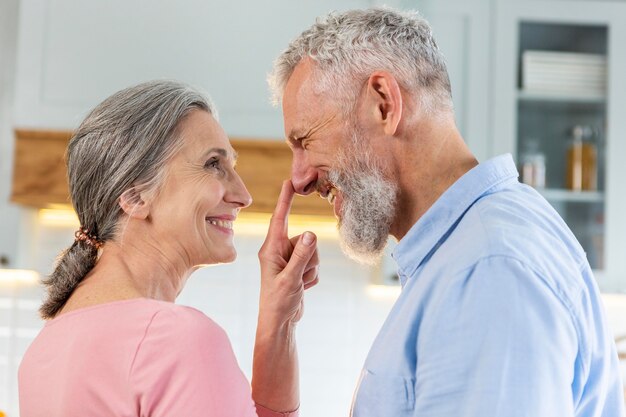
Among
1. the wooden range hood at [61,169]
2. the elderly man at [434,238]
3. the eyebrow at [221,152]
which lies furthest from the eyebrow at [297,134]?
the wooden range hood at [61,169]

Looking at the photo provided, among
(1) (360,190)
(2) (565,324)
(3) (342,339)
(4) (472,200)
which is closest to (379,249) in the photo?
(1) (360,190)

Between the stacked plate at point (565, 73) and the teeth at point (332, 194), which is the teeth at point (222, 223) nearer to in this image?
the teeth at point (332, 194)

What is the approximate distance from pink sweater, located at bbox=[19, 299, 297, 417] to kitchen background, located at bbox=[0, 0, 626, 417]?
165 centimetres

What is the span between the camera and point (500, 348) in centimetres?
85

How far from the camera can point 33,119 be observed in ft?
8.86

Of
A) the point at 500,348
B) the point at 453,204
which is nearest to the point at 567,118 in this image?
the point at 453,204

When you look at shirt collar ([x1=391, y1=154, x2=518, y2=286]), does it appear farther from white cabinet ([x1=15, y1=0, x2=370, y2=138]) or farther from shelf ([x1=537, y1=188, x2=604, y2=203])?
shelf ([x1=537, y1=188, x2=604, y2=203])

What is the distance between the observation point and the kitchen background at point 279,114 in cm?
274

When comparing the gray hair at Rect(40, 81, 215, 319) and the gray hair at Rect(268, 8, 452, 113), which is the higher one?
the gray hair at Rect(268, 8, 452, 113)

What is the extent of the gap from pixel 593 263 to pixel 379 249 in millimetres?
1797

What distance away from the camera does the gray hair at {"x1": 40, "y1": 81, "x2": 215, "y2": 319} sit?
1212mm

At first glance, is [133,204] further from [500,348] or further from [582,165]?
[582,165]

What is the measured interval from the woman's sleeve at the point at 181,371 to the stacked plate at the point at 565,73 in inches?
80.8

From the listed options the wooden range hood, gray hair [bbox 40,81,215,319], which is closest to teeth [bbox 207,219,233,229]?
gray hair [bbox 40,81,215,319]
